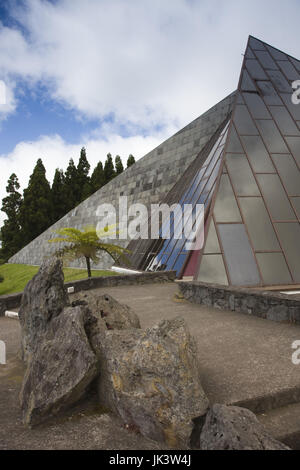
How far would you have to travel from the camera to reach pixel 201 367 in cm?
408

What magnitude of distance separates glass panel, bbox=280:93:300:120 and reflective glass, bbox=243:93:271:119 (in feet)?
3.60

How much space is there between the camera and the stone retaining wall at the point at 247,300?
5.78 meters

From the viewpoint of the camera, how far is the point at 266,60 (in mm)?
16172

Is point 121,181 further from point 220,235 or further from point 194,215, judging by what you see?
point 220,235

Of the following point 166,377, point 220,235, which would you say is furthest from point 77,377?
point 220,235

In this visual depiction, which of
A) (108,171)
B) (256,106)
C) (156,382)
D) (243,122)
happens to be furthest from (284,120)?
(108,171)

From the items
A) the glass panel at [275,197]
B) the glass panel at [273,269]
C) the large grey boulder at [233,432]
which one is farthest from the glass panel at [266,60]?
the large grey boulder at [233,432]

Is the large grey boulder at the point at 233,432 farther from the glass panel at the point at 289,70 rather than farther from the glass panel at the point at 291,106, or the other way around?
the glass panel at the point at 289,70

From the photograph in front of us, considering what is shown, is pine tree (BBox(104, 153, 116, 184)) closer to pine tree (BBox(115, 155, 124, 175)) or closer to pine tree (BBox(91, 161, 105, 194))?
pine tree (BBox(91, 161, 105, 194))

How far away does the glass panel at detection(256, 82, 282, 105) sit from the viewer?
13.9 m

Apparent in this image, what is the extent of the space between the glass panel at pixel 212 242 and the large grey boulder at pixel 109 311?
4.83 meters

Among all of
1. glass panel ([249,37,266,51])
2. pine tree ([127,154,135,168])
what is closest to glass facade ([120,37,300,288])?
glass panel ([249,37,266,51])

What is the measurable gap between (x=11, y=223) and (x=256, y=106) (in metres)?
29.4

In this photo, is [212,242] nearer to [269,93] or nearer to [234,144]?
[234,144]
